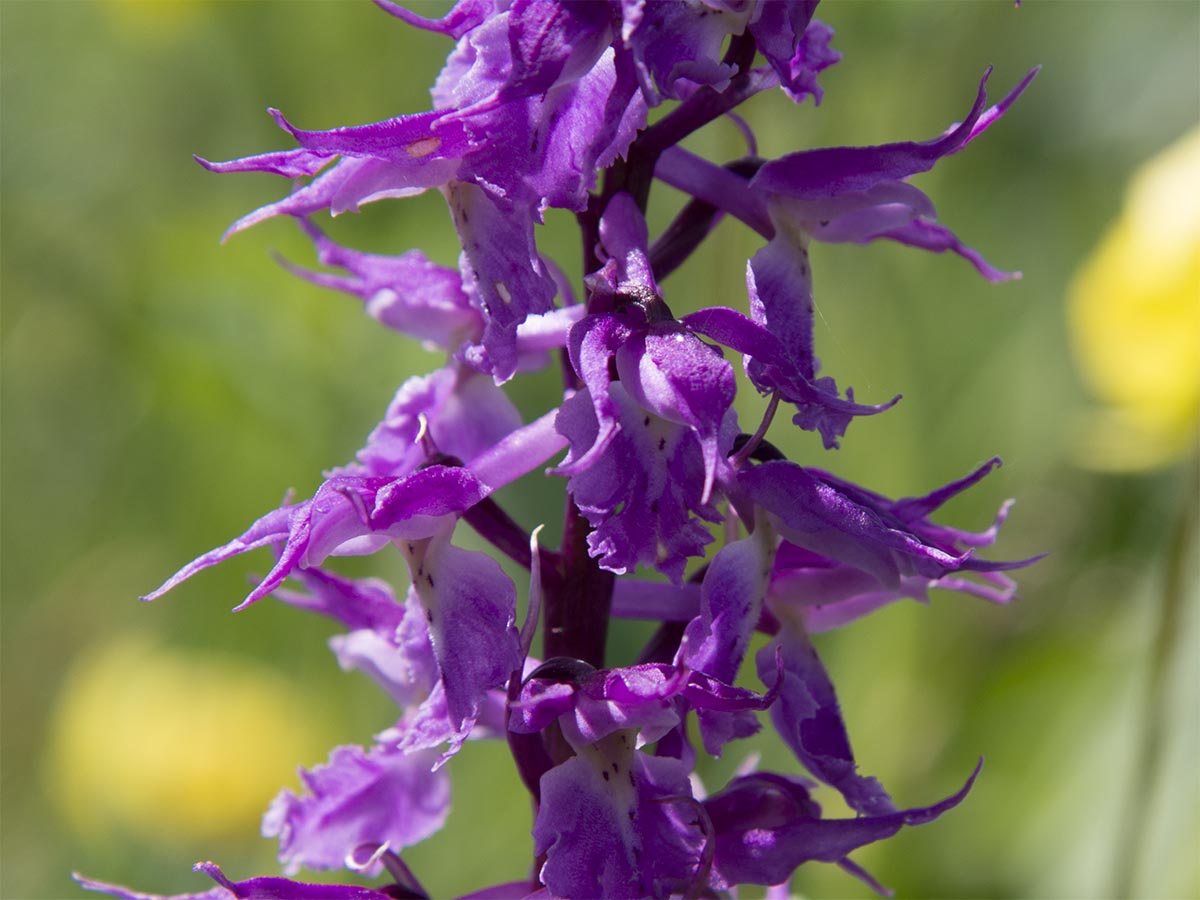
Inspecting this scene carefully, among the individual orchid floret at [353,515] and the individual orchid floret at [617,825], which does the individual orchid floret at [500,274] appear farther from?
the individual orchid floret at [617,825]

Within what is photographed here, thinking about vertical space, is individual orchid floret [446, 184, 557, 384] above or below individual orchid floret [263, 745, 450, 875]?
above

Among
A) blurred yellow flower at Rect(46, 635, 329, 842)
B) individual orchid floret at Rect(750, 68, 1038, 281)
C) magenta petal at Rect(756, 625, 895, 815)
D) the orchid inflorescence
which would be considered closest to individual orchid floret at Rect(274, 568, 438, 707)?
the orchid inflorescence

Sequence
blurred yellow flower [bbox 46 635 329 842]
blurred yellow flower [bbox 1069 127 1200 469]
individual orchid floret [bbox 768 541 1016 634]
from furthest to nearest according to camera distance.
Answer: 1. blurred yellow flower [bbox 46 635 329 842]
2. blurred yellow flower [bbox 1069 127 1200 469]
3. individual orchid floret [bbox 768 541 1016 634]

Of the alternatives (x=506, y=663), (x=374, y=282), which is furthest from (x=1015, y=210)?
(x=506, y=663)

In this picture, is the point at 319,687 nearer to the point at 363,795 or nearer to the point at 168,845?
the point at 168,845

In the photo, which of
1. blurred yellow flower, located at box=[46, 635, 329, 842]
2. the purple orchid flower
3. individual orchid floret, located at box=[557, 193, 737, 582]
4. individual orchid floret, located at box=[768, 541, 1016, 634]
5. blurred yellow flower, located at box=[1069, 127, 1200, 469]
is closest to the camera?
individual orchid floret, located at box=[557, 193, 737, 582]

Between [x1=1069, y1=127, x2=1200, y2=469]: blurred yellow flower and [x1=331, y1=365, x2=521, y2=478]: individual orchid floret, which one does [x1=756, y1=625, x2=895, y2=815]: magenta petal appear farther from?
[x1=1069, y1=127, x2=1200, y2=469]: blurred yellow flower

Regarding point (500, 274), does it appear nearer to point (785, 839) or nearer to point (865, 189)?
point (865, 189)
